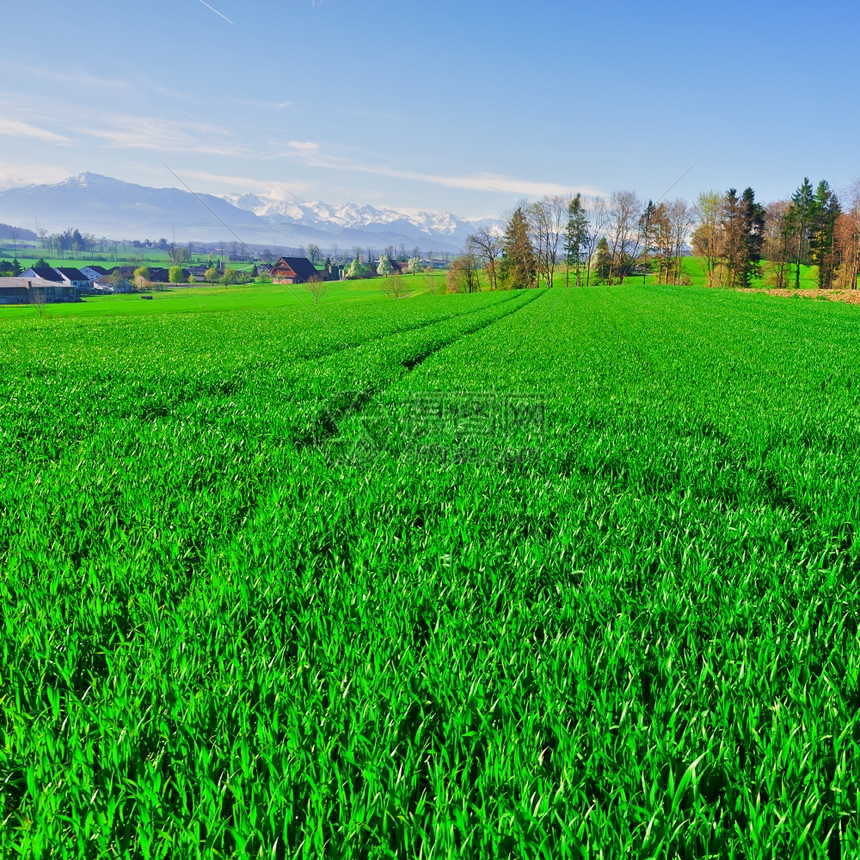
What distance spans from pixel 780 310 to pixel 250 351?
3437 centimetres

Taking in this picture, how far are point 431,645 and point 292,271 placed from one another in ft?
261

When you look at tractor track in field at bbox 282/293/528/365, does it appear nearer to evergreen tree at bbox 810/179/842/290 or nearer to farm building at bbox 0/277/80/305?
evergreen tree at bbox 810/179/842/290

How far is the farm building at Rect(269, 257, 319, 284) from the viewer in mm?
75500

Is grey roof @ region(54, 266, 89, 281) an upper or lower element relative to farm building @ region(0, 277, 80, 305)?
upper

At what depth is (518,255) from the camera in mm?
93750

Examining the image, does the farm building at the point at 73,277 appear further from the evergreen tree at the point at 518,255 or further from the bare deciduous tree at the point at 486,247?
the evergreen tree at the point at 518,255

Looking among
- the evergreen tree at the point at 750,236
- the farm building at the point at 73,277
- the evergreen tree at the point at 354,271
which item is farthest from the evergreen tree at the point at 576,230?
the farm building at the point at 73,277

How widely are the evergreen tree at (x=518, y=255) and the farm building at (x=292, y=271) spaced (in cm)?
3526

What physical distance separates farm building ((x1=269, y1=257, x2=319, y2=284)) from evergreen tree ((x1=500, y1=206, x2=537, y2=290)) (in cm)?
3526

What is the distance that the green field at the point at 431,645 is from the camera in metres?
1.65

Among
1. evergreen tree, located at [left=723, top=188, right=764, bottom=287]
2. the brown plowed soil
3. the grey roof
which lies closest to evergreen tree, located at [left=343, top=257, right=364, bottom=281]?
evergreen tree, located at [left=723, top=188, right=764, bottom=287]

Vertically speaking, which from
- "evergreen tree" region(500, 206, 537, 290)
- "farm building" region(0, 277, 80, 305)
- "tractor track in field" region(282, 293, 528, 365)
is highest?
"evergreen tree" region(500, 206, 537, 290)

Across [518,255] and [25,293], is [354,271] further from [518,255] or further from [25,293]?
[25,293]

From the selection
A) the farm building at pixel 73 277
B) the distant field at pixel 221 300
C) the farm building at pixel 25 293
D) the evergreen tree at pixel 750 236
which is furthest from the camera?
the farm building at pixel 73 277
